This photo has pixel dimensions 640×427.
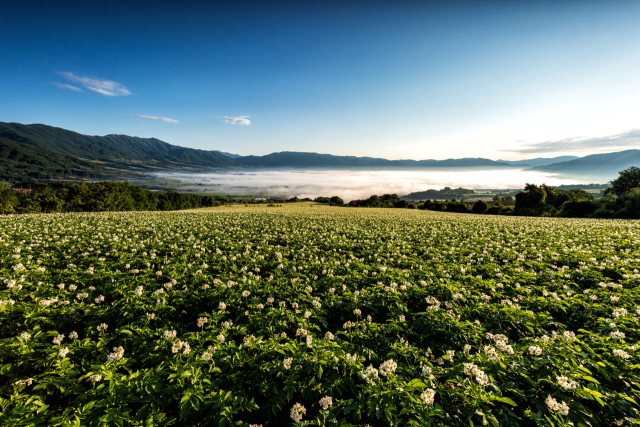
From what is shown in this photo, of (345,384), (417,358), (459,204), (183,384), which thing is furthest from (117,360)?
(459,204)

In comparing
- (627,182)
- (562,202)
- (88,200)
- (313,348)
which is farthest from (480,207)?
(88,200)

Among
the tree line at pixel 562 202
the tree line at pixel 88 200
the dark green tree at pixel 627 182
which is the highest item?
the dark green tree at pixel 627 182

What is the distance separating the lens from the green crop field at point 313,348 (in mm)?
A: 3326

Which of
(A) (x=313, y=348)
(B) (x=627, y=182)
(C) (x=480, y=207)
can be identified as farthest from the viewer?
(C) (x=480, y=207)

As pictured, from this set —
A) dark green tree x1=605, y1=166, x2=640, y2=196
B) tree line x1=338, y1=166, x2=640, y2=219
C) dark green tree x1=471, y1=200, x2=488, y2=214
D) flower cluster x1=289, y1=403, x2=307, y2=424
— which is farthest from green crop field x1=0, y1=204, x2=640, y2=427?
dark green tree x1=605, y1=166, x2=640, y2=196

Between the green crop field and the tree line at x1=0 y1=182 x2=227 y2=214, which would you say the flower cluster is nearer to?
the green crop field

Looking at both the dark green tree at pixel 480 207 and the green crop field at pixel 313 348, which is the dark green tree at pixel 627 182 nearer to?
the dark green tree at pixel 480 207

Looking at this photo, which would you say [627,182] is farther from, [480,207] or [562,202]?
[480,207]

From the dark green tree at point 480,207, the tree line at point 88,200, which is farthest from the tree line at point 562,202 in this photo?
the tree line at point 88,200

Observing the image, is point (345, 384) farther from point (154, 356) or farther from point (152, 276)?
point (152, 276)

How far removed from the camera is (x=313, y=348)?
14.0 ft

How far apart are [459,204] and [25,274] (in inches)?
3900

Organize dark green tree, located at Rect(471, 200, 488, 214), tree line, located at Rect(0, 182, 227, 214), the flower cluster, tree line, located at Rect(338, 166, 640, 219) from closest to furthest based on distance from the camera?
the flower cluster
tree line, located at Rect(338, 166, 640, 219)
tree line, located at Rect(0, 182, 227, 214)
dark green tree, located at Rect(471, 200, 488, 214)

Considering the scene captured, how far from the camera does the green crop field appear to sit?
333 cm
